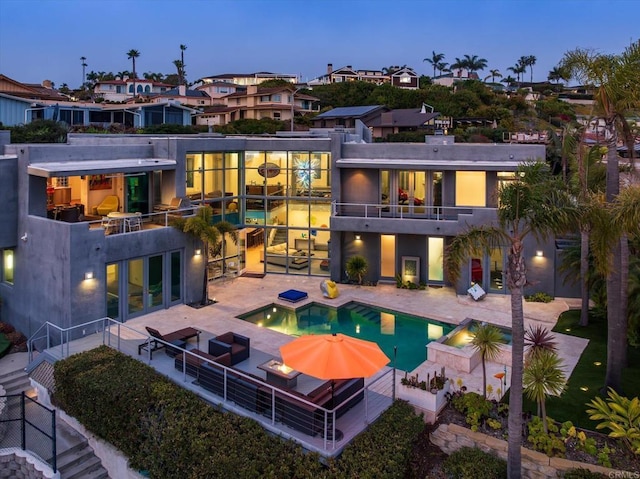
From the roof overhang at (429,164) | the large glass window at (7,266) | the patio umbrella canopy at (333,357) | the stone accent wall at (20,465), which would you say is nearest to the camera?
the patio umbrella canopy at (333,357)

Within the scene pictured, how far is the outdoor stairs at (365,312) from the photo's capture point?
20.4 metres

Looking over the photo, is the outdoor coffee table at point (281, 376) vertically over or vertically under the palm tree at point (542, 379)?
under

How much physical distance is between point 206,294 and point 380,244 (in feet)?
29.3

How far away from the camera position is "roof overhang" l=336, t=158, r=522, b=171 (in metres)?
23.1

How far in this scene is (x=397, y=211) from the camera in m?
25.4

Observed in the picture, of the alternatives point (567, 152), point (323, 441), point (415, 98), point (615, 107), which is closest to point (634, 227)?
point (615, 107)

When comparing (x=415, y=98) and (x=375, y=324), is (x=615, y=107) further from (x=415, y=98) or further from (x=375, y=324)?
(x=415, y=98)

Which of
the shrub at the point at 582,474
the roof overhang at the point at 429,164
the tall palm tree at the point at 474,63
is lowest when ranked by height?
the shrub at the point at 582,474

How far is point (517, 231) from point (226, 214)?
18.6m

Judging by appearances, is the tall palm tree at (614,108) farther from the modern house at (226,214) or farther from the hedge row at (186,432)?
the modern house at (226,214)

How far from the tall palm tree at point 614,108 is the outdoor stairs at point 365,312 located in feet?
29.4

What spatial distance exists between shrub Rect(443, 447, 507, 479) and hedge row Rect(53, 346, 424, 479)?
3.01 ft

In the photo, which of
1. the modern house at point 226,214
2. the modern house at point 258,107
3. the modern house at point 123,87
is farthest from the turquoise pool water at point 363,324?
the modern house at point 123,87

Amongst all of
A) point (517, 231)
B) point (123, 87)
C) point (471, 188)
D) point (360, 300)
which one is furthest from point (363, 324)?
point (123, 87)
